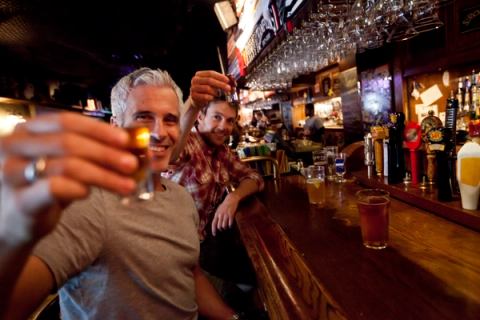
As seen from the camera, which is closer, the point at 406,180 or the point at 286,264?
the point at 286,264

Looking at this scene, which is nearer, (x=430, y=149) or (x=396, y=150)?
(x=430, y=149)

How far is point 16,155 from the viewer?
40cm

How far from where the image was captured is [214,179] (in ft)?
7.45

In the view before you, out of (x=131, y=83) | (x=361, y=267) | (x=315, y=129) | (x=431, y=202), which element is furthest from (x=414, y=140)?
(x=315, y=129)

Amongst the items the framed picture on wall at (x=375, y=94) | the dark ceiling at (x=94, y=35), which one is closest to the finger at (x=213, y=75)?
the framed picture on wall at (x=375, y=94)

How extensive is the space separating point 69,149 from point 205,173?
1799mm

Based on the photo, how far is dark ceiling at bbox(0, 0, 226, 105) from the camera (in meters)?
4.21

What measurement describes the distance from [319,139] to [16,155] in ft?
23.5

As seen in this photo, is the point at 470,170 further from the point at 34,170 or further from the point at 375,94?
the point at 375,94

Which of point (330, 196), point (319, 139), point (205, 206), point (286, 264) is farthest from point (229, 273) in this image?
point (319, 139)

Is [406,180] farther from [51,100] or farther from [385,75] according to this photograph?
[51,100]

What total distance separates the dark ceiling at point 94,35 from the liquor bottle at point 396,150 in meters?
4.26

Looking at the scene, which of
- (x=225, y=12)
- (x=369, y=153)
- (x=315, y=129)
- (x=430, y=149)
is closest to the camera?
(x=430, y=149)

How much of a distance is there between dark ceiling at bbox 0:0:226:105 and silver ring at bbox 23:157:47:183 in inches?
176
